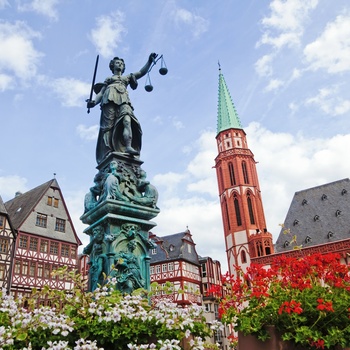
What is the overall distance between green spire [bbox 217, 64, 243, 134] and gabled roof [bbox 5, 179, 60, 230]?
3409 centimetres

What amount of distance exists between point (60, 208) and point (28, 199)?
2.58 m

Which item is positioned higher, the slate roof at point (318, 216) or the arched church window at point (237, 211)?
the arched church window at point (237, 211)

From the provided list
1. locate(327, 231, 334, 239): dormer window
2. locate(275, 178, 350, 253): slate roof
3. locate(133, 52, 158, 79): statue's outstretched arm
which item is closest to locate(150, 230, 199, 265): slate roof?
locate(275, 178, 350, 253): slate roof

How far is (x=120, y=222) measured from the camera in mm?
6230

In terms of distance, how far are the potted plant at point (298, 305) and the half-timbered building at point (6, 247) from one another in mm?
24347

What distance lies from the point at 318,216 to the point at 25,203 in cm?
3248

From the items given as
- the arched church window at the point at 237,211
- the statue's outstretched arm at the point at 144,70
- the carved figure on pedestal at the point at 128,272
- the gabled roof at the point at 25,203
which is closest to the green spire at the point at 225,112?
the arched church window at the point at 237,211

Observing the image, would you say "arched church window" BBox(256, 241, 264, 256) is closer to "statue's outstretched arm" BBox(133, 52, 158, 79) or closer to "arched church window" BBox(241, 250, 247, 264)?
"arched church window" BBox(241, 250, 247, 264)

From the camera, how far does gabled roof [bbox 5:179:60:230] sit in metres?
28.3

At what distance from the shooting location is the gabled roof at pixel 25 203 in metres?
A: 28.3

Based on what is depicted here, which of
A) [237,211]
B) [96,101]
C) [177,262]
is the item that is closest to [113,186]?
[96,101]

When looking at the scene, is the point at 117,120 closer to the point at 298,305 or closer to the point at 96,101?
the point at 96,101

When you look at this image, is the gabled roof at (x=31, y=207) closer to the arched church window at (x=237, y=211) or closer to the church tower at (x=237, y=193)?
the church tower at (x=237, y=193)

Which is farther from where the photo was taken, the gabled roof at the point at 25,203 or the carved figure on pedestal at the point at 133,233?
the gabled roof at the point at 25,203
